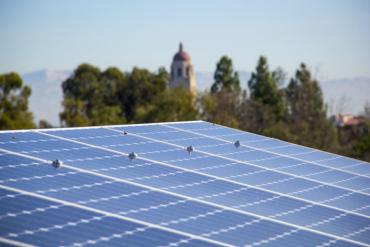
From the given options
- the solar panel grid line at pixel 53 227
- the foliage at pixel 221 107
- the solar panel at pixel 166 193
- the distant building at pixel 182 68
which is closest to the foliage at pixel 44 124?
the foliage at pixel 221 107

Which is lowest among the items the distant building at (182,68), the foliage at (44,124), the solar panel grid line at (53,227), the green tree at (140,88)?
the foliage at (44,124)

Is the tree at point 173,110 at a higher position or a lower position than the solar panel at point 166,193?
higher

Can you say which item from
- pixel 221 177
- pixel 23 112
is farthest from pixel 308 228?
pixel 23 112

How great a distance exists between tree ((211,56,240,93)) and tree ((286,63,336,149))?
8388mm

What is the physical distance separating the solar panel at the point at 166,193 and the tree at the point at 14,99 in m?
56.2

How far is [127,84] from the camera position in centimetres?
11044

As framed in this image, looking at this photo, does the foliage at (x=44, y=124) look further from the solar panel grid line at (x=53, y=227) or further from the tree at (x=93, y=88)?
the solar panel grid line at (x=53, y=227)

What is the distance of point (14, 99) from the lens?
8088cm

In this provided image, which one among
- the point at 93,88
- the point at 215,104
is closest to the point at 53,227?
the point at 215,104

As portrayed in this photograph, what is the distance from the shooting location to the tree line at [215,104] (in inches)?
3189

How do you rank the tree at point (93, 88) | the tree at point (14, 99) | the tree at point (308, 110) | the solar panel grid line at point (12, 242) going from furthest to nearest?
the tree at point (93, 88) → the tree at point (308, 110) → the tree at point (14, 99) → the solar panel grid line at point (12, 242)

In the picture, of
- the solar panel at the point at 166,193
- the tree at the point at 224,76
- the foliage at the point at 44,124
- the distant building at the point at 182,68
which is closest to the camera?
the solar panel at the point at 166,193

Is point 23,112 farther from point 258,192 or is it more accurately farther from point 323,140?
point 258,192

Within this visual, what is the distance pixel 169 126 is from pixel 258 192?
884 centimetres
